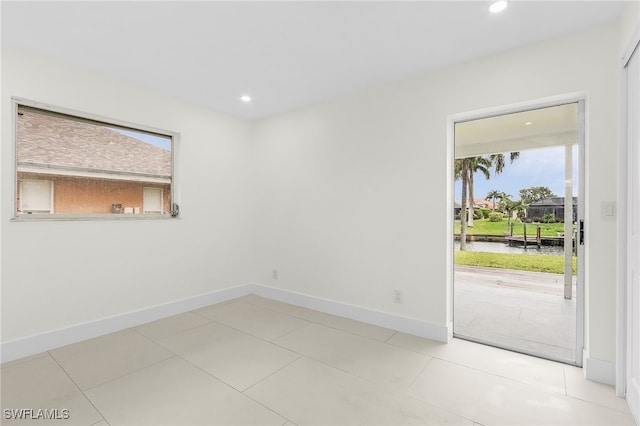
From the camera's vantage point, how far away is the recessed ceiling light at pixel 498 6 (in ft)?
6.30

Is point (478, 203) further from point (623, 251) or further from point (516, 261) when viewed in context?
point (623, 251)

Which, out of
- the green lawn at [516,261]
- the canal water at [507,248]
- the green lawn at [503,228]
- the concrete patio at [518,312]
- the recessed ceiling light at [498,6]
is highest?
the recessed ceiling light at [498,6]

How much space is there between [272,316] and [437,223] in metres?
2.16

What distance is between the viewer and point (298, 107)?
12.8ft

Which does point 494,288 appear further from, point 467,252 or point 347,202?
point 347,202

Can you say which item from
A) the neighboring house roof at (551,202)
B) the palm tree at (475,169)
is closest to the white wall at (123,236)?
the palm tree at (475,169)

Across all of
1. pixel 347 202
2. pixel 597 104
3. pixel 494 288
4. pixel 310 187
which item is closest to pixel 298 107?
pixel 310 187

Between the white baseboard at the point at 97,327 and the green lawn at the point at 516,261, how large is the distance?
319cm

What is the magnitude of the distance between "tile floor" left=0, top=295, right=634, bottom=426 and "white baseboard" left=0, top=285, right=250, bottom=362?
3.1 inches

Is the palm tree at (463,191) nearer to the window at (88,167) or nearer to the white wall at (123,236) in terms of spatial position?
the white wall at (123,236)

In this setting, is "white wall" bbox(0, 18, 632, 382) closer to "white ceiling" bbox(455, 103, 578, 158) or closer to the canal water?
"white ceiling" bbox(455, 103, 578, 158)

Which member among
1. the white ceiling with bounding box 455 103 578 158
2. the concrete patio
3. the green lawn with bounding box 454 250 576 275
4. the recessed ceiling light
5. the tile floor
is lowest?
the tile floor

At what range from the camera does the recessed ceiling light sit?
6.30 feet

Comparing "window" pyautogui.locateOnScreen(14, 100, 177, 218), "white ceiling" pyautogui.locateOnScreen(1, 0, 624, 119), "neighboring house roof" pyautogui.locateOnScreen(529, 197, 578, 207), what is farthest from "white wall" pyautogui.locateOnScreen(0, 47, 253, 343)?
"neighboring house roof" pyautogui.locateOnScreen(529, 197, 578, 207)
